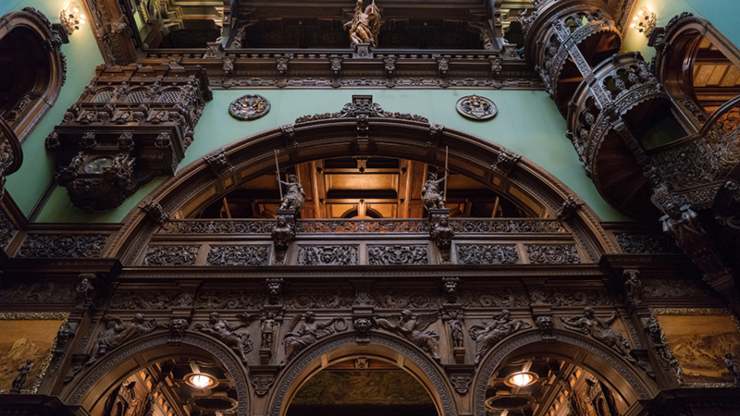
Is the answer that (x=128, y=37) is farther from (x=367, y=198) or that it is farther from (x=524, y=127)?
(x=524, y=127)

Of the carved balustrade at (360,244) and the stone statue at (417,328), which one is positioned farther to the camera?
the carved balustrade at (360,244)

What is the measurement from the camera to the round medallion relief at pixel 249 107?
10859 millimetres

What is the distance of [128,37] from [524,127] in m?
9.97

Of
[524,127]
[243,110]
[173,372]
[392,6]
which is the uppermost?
[392,6]

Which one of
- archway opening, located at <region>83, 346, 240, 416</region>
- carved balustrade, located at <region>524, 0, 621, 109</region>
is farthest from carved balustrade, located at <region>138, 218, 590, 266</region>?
carved balustrade, located at <region>524, 0, 621, 109</region>

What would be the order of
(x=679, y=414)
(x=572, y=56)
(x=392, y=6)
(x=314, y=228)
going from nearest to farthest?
(x=679, y=414), (x=314, y=228), (x=572, y=56), (x=392, y=6)

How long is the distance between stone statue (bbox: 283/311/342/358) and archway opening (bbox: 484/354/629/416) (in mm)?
2727

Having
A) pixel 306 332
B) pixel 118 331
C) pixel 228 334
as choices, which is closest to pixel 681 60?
pixel 306 332

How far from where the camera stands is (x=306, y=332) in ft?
24.2

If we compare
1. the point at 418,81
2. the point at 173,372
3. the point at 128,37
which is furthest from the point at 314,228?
the point at 128,37

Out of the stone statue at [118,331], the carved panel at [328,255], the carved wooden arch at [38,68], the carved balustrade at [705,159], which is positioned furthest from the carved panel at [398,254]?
the carved wooden arch at [38,68]

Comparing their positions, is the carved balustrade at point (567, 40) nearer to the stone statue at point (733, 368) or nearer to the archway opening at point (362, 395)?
the stone statue at point (733, 368)

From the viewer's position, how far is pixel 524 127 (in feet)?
35.0

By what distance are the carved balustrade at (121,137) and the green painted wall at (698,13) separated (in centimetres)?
939
